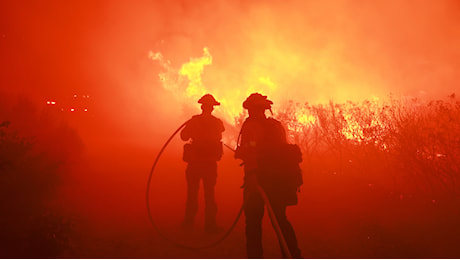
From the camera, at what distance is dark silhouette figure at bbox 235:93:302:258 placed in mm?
4297

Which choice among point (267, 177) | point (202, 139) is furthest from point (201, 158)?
point (267, 177)

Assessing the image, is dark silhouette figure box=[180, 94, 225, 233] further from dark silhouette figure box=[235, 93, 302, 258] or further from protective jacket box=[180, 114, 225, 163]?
dark silhouette figure box=[235, 93, 302, 258]

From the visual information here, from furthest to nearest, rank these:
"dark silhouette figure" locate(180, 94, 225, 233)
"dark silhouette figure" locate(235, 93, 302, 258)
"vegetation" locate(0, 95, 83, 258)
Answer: "dark silhouette figure" locate(180, 94, 225, 233), "vegetation" locate(0, 95, 83, 258), "dark silhouette figure" locate(235, 93, 302, 258)

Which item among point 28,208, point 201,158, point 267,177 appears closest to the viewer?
point 267,177

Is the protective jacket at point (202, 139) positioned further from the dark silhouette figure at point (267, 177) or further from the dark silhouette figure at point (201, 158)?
the dark silhouette figure at point (267, 177)

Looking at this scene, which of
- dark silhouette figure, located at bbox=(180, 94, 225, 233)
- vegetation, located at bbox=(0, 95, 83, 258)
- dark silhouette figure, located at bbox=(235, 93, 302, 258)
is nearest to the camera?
dark silhouette figure, located at bbox=(235, 93, 302, 258)

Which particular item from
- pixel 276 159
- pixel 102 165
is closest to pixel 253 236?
pixel 276 159

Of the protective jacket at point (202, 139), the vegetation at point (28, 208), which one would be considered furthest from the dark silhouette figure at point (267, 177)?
the vegetation at point (28, 208)

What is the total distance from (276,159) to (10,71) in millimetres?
54175

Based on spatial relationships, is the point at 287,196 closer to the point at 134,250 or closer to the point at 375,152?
the point at 134,250

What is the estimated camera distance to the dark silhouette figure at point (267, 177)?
4.30 metres

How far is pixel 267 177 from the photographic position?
4340mm

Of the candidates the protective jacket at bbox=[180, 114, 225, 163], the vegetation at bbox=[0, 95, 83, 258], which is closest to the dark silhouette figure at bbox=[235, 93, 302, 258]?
the protective jacket at bbox=[180, 114, 225, 163]

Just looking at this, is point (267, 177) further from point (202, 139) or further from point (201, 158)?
point (202, 139)
